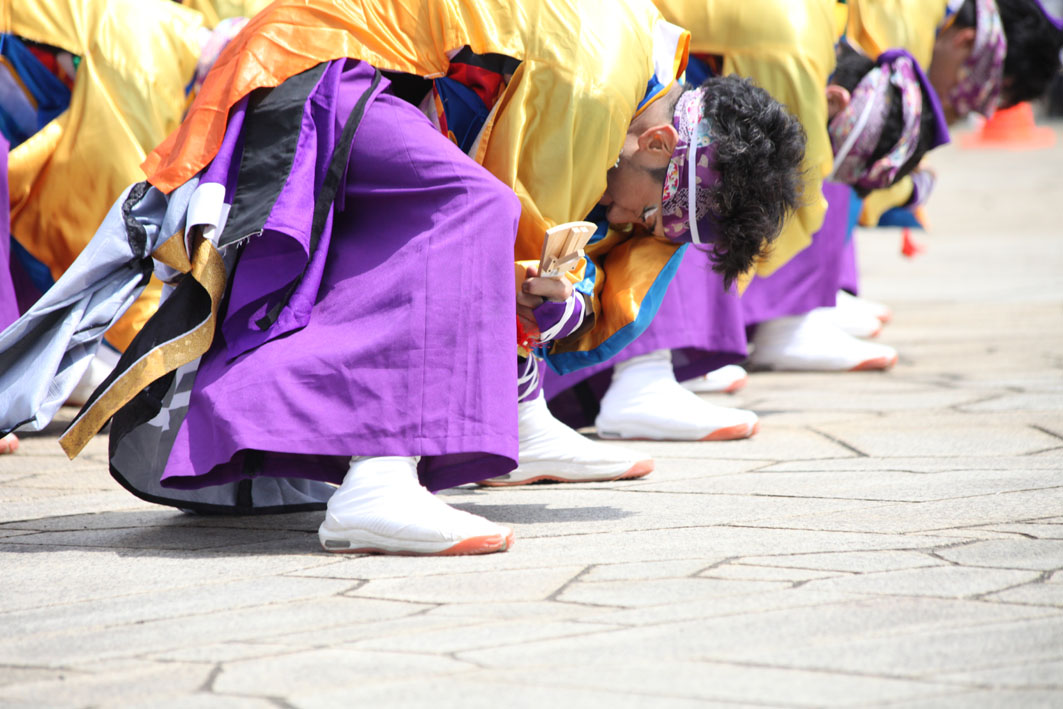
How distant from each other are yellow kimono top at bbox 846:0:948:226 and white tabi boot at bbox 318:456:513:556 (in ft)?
7.11

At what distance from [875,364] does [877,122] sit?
30.7 inches

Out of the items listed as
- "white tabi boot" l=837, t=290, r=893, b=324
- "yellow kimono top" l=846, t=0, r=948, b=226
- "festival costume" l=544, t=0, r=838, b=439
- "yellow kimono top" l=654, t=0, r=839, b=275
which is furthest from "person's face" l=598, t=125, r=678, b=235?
"white tabi boot" l=837, t=290, r=893, b=324

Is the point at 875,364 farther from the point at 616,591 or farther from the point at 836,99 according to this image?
the point at 616,591

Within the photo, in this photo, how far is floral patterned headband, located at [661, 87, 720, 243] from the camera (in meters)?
2.09

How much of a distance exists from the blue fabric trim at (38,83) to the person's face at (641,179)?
144 centimetres

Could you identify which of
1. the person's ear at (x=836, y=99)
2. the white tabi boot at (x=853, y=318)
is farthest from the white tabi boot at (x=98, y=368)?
the white tabi boot at (x=853, y=318)

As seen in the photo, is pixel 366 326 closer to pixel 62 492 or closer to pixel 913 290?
pixel 62 492

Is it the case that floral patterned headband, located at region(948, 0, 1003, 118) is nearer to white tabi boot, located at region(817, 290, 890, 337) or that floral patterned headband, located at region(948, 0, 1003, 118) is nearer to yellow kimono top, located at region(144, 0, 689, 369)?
white tabi boot, located at region(817, 290, 890, 337)

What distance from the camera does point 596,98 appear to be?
6.50ft

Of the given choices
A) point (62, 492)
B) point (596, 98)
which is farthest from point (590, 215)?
point (62, 492)

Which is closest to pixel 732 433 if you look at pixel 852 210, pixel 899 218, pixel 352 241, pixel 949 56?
pixel 352 241

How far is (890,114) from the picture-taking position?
3.34 metres

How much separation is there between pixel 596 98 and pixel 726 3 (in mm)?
1109

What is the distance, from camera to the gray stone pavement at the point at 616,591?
1.32m
